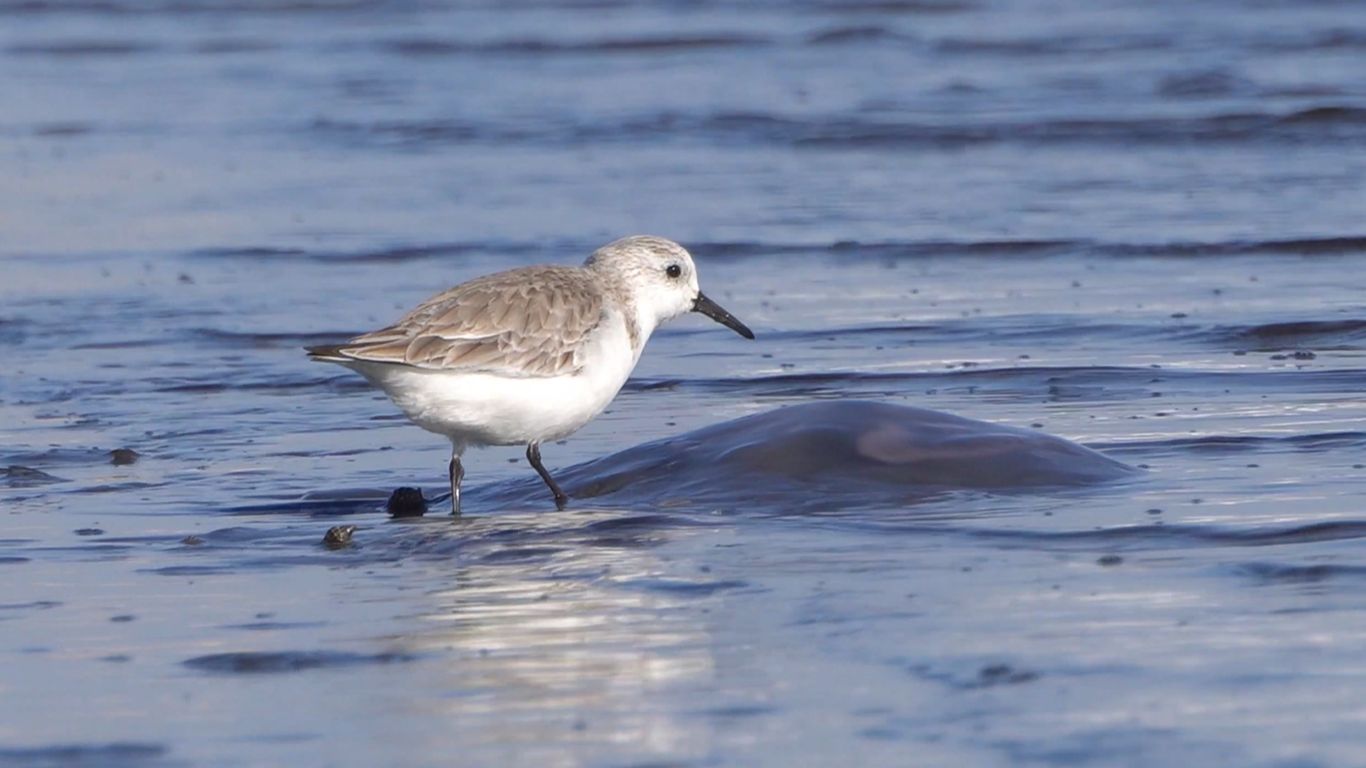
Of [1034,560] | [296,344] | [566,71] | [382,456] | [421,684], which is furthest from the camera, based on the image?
[566,71]

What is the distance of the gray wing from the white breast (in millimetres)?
36

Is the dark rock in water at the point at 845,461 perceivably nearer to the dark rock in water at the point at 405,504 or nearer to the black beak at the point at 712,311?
the dark rock in water at the point at 405,504

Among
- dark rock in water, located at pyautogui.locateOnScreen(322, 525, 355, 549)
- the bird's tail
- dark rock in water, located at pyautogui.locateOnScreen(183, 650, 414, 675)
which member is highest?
the bird's tail

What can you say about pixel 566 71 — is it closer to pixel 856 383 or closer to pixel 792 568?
pixel 856 383

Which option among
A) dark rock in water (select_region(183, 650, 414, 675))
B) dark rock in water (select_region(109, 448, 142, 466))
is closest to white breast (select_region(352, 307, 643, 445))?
dark rock in water (select_region(109, 448, 142, 466))

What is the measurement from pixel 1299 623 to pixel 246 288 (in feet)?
23.5

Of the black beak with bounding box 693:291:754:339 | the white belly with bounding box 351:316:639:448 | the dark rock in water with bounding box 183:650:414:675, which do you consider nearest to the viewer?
the dark rock in water with bounding box 183:650:414:675

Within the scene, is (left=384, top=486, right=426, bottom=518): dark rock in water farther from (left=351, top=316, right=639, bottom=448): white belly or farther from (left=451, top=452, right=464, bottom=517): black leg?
(left=351, top=316, right=639, bottom=448): white belly

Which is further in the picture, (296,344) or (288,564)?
(296,344)

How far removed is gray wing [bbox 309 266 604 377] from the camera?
20.9 feet

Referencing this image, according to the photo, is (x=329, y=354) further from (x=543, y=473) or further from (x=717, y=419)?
(x=717, y=419)

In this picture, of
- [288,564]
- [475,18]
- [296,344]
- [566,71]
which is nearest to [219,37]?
[475,18]

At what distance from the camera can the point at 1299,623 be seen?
4668 mm

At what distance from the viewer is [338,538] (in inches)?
233
